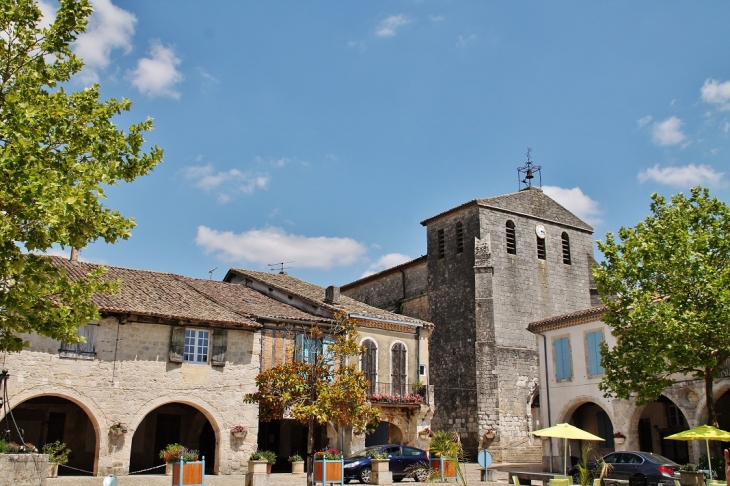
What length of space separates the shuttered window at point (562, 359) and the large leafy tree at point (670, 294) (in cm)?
666

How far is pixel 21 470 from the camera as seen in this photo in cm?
1175

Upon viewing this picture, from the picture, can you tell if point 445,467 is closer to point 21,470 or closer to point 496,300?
point 21,470

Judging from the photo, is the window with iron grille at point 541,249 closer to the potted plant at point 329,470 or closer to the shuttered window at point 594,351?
the shuttered window at point 594,351

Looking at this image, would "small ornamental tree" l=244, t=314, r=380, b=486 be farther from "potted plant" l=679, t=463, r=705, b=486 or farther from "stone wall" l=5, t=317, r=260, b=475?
"potted plant" l=679, t=463, r=705, b=486

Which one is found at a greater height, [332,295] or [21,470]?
[332,295]

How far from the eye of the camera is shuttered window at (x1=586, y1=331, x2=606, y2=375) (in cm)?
2555

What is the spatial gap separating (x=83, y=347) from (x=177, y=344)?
9.35 feet

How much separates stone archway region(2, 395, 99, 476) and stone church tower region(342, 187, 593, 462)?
664 inches

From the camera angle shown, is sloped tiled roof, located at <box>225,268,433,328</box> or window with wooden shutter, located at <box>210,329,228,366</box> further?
sloped tiled roof, located at <box>225,268,433,328</box>

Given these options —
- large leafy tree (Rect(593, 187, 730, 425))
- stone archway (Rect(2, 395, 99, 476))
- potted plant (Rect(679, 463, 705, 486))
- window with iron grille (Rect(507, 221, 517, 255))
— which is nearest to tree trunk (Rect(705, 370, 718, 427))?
large leafy tree (Rect(593, 187, 730, 425))

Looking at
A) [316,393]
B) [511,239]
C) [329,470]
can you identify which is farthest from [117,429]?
[511,239]

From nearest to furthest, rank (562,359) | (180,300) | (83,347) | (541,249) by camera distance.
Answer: (83,347) → (180,300) → (562,359) → (541,249)

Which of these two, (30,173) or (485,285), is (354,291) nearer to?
(485,285)

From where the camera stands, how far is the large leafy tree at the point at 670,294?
1797cm
